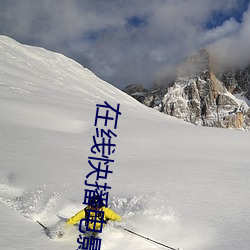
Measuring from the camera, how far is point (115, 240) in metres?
5.58

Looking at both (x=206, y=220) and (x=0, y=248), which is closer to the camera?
(x=0, y=248)

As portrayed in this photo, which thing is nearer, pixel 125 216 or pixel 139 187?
pixel 125 216

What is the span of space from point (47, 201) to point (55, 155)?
→ 3.32 metres

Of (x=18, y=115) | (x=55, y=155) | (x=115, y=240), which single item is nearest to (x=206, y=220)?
(x=115, y=240)

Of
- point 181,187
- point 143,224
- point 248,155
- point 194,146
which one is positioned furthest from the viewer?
point 194,146

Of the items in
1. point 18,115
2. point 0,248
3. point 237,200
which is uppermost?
point 18,115

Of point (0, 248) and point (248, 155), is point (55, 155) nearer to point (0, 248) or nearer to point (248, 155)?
point (0, 248)

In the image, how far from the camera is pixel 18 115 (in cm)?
1630

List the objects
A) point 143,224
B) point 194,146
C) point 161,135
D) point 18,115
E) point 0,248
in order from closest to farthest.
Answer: point 0,248 → point 143,224 → point 194,146 → point 161,135 → point 18,115

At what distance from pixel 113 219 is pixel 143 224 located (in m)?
0.71

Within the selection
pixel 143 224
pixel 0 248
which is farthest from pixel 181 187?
pixel 0 248

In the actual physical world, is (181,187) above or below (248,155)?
below

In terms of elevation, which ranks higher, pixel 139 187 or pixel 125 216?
pixel 139 187

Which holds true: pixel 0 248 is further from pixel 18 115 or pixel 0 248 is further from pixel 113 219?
pixel 18 115
